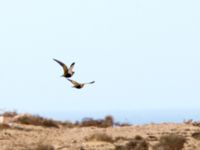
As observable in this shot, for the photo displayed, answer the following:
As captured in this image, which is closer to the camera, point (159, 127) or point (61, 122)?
point (159, 127)

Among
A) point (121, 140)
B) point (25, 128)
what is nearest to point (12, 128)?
point (25, 128)

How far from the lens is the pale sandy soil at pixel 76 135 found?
33.8 m

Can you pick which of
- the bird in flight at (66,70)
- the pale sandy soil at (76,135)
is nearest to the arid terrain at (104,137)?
the pale sandy soil at (76,135)

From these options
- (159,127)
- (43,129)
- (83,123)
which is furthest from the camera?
(83,123)

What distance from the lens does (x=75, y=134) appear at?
36906mm

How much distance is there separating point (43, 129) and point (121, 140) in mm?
5614

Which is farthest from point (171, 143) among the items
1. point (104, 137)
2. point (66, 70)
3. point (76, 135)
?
point (66, 70)

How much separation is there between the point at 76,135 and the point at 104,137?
2176 mm

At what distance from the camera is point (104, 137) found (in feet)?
114

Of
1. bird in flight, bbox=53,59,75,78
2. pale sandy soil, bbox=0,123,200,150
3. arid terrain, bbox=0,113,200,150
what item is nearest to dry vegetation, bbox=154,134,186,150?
arid terrain, bbox=0,113,200,150

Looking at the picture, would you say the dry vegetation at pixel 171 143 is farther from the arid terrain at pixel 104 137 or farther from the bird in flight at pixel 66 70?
the bird in flight at pixel 66 70

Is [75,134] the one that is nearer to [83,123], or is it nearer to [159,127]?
[159,127]

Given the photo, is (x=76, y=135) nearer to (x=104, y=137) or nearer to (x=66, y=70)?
(x=104, y=137)

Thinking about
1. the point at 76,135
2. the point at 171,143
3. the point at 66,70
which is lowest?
the point at 171,143
